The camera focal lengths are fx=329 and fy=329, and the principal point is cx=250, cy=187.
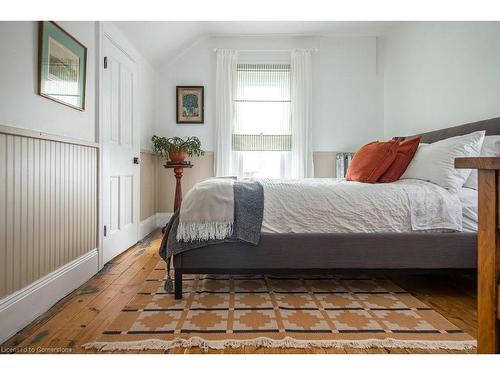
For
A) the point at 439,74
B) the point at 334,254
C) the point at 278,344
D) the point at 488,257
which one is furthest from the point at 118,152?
the point at 439,74

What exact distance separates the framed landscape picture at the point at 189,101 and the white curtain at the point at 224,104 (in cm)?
24

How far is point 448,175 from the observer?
2.12 metres

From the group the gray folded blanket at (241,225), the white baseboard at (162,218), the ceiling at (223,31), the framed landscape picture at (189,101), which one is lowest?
the white baseboard at (162,218)

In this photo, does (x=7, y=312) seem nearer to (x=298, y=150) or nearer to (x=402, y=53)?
(x=298, y=150)

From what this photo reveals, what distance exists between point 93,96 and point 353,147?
11.2 feet

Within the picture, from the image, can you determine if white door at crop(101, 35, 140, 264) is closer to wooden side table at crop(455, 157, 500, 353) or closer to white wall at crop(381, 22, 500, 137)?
wooden side table at crop(455, 157, 500, 353)

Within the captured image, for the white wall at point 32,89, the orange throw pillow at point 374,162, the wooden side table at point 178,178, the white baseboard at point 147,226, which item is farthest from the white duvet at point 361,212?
Answer: the white baseboard at point 147,226

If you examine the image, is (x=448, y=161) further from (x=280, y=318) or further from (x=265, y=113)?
(x=265, y=113)

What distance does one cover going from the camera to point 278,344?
4.76 ft

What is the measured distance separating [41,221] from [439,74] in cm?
359

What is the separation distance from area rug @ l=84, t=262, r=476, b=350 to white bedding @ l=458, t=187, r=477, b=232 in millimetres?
555

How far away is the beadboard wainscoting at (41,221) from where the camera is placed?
1.55 meters

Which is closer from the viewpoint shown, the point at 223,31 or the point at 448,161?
the point at 448,161

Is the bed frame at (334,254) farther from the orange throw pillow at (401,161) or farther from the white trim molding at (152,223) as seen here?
the white trim molding at (152,223)
